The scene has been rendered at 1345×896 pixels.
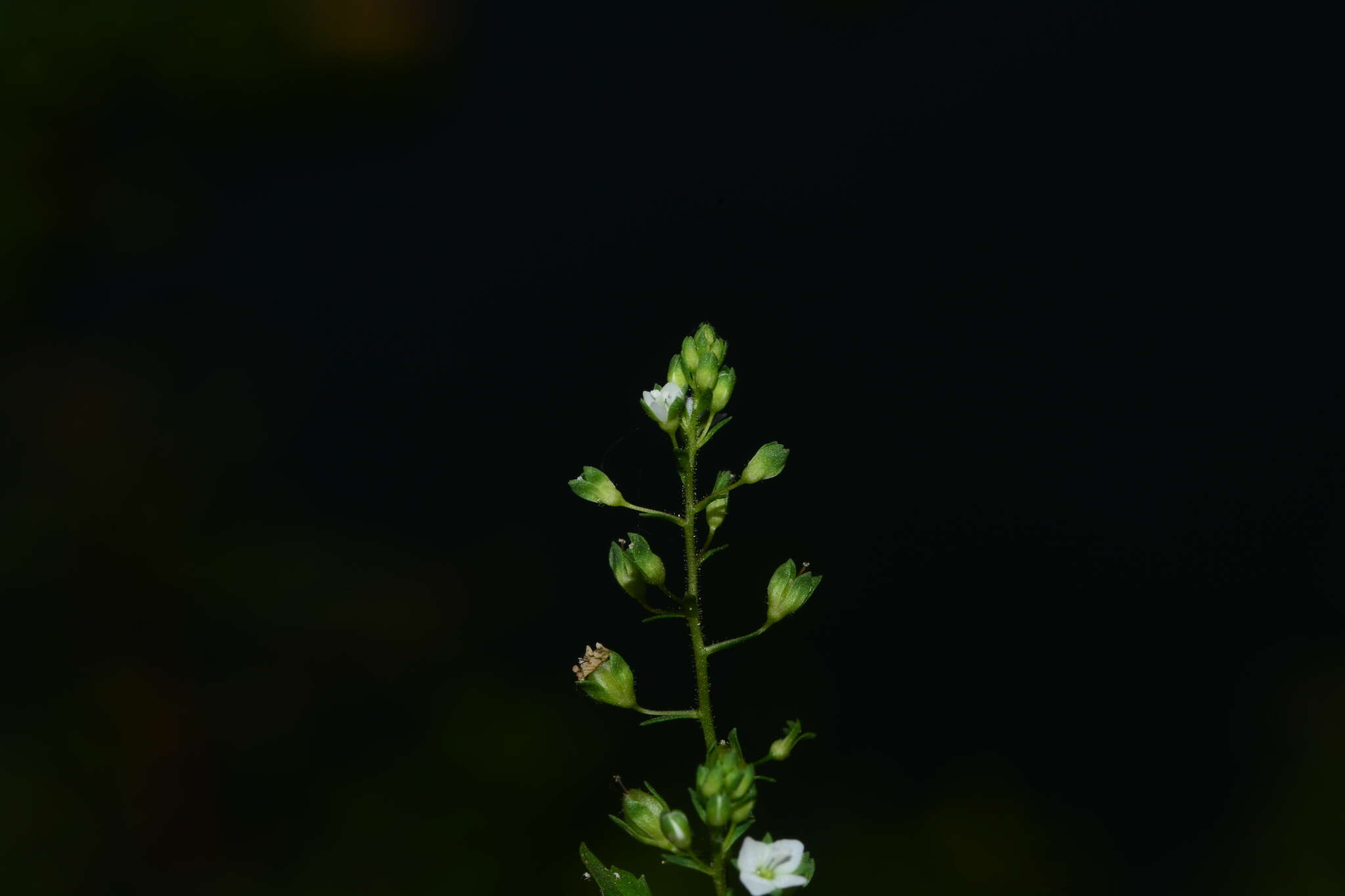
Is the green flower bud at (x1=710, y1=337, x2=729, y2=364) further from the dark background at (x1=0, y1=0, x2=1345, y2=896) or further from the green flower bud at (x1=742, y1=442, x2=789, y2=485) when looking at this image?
the dark background at (x1=0, y1=0, x2=1345, y2=896)

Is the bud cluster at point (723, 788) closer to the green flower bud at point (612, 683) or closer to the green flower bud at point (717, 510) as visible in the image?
the green flower bud at point (612, 683)

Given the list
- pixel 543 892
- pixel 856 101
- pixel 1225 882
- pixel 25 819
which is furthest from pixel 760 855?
pixel 856 101

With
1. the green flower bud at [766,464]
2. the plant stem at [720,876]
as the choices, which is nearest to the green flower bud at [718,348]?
the green flower bud at [766,464]

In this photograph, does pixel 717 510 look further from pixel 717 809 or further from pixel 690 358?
pixel 717 809

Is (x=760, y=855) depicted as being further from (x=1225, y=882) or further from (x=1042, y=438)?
(x=1042, y=438)

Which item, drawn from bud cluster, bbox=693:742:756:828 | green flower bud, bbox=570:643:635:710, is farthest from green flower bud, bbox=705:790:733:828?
green flower bud, bbox=570:643:635:710

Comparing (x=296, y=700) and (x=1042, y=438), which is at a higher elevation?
(x=1042, y=438)
